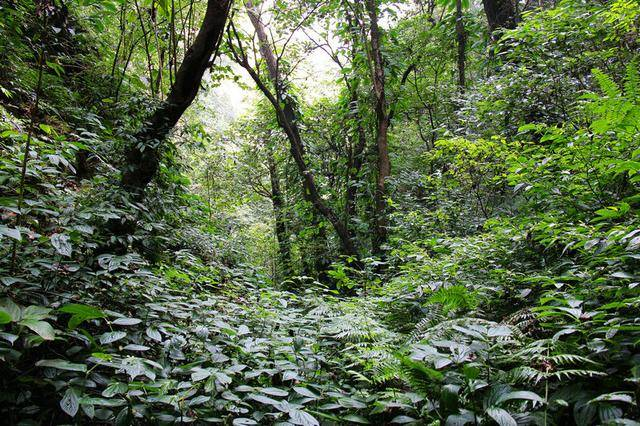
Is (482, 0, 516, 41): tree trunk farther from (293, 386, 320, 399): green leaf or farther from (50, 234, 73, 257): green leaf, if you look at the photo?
(50, 234, 73, 257): green leaf

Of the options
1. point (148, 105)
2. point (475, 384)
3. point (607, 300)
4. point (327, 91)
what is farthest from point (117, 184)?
point (327, 91)

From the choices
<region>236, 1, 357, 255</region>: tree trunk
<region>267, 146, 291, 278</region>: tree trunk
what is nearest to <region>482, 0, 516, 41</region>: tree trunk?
<region>236, 1, 357, 255</region>: tree trunk

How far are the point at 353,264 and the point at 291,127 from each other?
10.2ft

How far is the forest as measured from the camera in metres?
1.55

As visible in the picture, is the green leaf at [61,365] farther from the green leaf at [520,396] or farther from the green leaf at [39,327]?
the green leaf at [520,396]

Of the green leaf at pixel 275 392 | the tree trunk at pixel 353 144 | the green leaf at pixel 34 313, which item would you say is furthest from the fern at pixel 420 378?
the tree trunk at pixel 353 144

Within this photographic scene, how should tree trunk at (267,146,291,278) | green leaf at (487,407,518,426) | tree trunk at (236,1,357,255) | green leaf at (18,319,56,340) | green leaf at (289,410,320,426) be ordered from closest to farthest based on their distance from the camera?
green leaf at (487,407,518,426)
green leaf at (18,319,56,340)
green leaf at (289,410,320,426)
tree trunk at (236,1,357,255)
tree trunk at (267,146,291,278)

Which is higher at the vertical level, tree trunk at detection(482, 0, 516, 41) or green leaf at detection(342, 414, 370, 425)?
tree trunk at detection(482, 0, 516, 41)

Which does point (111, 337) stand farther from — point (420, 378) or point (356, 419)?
point (420, 378)

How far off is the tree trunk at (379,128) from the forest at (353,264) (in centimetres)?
5

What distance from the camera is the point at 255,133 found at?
31.5ft

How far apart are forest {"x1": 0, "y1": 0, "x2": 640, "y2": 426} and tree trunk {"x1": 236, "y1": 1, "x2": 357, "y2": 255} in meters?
0.06

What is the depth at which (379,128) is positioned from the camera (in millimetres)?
6328

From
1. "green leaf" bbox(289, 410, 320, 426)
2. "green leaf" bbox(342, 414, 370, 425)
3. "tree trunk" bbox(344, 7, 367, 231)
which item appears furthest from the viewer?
"tree trunk" bbox(344, 7, 367, 231)
